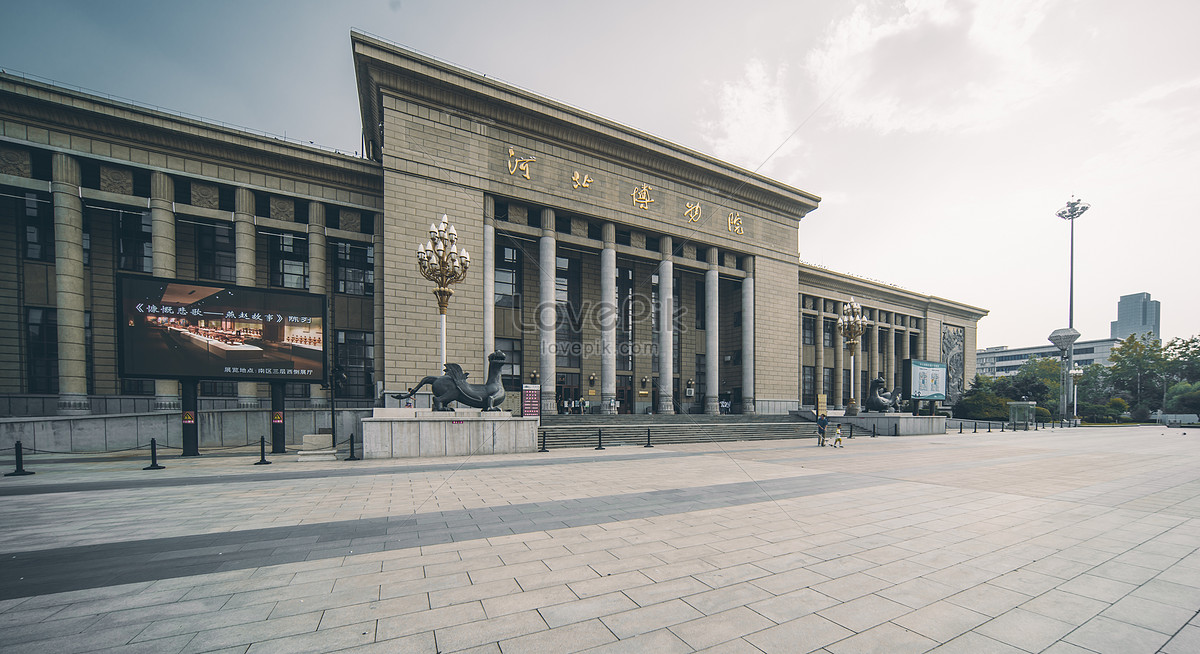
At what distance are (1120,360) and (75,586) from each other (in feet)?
339

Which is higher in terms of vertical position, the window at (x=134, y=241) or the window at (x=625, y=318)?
the window at (x=134, y=241)

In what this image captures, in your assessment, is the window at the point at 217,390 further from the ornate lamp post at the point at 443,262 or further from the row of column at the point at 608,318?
the ornate lamp post at the point at 443,262

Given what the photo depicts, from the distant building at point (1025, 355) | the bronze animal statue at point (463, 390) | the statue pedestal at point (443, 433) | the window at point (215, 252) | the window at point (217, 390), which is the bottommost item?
the distant building at point (1025, 355)

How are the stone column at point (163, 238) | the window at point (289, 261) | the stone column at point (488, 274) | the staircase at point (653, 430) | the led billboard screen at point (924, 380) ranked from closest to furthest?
the staircase at point (653, 430) → the stone column at point (163, 238) → the stone column at point (488, 274) → the window at point (289, 261) → the led billboard screen at point (924, 380)

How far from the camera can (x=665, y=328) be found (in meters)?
29.8

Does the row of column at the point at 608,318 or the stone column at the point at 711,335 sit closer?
the row of column at the point at 608,318

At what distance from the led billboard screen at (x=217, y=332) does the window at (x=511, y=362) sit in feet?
41.8

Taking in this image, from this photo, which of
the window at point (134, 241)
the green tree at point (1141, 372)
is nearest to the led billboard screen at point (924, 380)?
the window at point (134, 241)

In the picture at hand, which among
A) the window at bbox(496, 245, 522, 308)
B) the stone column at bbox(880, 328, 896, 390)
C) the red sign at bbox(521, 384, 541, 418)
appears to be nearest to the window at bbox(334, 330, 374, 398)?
the window at bbox(496, 245, 522, 308)

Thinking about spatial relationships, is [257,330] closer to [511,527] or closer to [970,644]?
[511,527]

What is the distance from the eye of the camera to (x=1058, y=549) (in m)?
5.70

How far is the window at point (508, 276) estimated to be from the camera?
28672 millimetres

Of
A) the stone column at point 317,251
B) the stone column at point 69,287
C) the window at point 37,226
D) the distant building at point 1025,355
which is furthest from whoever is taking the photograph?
the distant building at point 1025,355

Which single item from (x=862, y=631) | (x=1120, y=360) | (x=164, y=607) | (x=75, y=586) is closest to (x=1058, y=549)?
(x=862, y=631)
